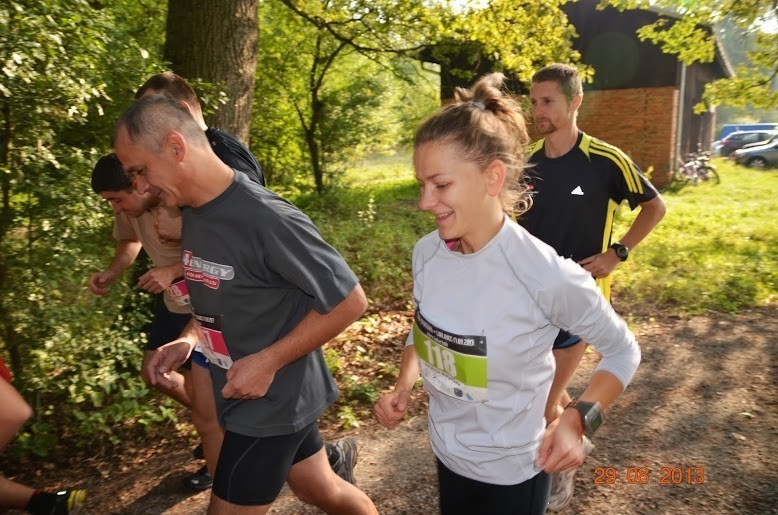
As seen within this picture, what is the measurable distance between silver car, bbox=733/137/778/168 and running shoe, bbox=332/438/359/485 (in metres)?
29.0

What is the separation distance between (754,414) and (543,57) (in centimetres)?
810

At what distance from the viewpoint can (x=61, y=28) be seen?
13.0 feet

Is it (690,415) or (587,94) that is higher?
(587,94)

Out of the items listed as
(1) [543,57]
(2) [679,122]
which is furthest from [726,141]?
(1) [543,57]

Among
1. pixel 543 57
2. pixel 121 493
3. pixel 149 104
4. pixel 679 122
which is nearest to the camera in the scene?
pixel 149 104

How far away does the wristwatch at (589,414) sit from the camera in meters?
1.78

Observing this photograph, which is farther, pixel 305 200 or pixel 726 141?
pixel 726 141

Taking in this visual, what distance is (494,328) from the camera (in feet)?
6.11

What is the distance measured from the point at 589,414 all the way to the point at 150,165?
178 centimetres

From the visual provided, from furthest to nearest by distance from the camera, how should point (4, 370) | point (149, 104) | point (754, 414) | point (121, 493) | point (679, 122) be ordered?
point (679, 122), point (754, 414), point (121, 493), point (4, 370), point (149, 104)

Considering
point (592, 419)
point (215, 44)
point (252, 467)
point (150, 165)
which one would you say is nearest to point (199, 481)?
point (252, 467)

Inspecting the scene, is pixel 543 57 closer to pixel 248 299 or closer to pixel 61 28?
pixel 61 28

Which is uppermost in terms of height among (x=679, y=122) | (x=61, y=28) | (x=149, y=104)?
(x=61, y=28)
